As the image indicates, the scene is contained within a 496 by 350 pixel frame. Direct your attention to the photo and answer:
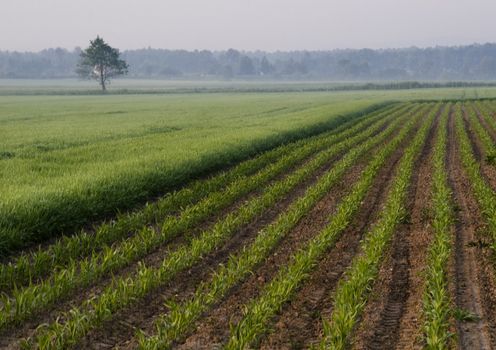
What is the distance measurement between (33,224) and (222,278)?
4.26 metres

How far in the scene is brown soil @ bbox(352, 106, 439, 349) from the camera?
605 cm

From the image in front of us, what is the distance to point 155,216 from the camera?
11.2 meters

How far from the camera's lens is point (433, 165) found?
18016mm

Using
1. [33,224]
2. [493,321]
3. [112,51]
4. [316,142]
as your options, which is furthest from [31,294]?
[112,51]

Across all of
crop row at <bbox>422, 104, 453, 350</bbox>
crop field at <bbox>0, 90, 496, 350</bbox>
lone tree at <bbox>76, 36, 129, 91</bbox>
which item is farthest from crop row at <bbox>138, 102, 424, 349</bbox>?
lone tree at <bbox>76, 36, 129, 91</bbox>

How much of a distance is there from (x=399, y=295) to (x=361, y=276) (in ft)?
2.00

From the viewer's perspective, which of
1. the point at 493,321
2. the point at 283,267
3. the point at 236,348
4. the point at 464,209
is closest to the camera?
the point at 236,348

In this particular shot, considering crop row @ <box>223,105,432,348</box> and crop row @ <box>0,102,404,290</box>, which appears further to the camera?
crop row @ <box>0,102,404,290</box>

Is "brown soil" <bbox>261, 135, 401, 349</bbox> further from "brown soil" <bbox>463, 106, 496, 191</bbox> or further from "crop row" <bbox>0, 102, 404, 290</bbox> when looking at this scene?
"brown soil" <bbox>463, 106, 496, 191</bbox>

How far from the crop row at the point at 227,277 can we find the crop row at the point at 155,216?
1805 millimetres

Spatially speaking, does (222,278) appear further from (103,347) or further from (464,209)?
(464,209)

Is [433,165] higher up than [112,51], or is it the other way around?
[112,51]

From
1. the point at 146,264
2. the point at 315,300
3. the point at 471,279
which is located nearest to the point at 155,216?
the point at 146,264

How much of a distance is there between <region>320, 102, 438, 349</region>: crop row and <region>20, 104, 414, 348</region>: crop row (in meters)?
2.56
